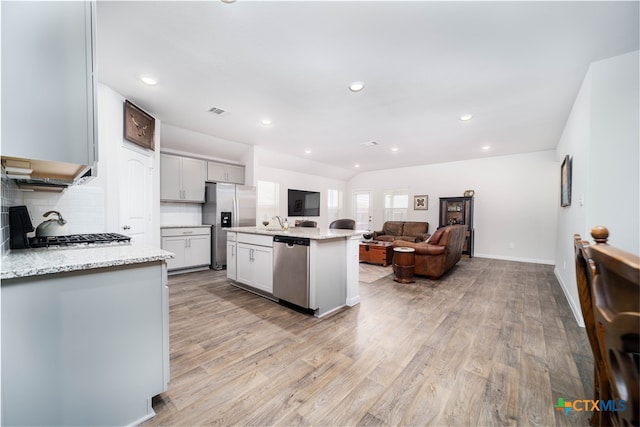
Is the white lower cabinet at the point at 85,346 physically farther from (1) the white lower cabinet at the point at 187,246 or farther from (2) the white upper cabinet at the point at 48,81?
(1) the white lower cabinet at the point at 187,246

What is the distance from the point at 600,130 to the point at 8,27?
401cm

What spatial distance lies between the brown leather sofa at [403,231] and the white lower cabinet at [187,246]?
4.21 meters

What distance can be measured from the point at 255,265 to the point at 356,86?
98.3 inches

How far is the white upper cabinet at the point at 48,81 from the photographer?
3.21 feet

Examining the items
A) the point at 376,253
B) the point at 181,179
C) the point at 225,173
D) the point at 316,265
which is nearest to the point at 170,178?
the point at 181,179

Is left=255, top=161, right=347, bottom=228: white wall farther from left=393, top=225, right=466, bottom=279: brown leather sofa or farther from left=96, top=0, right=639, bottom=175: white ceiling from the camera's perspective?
left=393, top=225, right=466, bottom=279: brown leather sofa

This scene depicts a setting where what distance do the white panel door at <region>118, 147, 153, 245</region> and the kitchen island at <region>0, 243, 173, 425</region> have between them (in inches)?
85.0

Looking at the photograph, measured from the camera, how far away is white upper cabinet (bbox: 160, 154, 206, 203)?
14.6 ft

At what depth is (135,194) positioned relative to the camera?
3314mm

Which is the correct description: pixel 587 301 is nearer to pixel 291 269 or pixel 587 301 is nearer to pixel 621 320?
pixel 621 320

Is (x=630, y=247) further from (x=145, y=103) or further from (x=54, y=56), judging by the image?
(x=145, y=103)

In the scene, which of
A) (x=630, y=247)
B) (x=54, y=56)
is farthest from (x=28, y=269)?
(x=630, y=247)

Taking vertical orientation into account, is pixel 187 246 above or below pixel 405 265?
above

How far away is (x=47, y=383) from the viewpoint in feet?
3.55
